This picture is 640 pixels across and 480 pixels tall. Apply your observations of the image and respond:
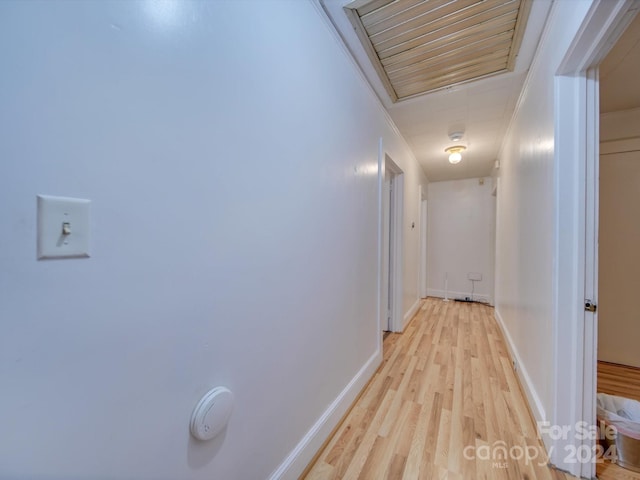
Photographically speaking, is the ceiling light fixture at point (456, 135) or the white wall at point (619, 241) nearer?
the white wall at point (619, 241)

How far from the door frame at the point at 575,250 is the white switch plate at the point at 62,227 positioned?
1.82 m

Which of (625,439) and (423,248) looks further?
(423,248)

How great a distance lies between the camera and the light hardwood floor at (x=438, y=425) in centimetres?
127

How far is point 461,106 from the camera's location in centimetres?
229

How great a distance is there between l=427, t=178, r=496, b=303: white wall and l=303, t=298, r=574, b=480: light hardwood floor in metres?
2.34

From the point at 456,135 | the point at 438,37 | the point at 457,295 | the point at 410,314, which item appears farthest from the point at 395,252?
the point at 457,295

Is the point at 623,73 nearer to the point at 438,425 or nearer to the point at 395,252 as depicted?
the point at 395,252

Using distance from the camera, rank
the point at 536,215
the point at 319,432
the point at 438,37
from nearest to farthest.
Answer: the point at 319,432
the point at 438,37
the point at 536,215

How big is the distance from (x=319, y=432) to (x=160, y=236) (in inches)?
52.5

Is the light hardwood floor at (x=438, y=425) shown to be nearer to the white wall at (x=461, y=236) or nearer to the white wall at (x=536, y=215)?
the white wall at (x=536, y=215)

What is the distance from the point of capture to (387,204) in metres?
3.08

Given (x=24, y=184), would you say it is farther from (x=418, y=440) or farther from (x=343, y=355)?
(x=418, y=440)

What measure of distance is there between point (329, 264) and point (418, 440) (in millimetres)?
1134

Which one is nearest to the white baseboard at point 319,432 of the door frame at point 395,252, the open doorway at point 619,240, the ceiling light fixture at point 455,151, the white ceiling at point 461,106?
the door frame at point 395,252
